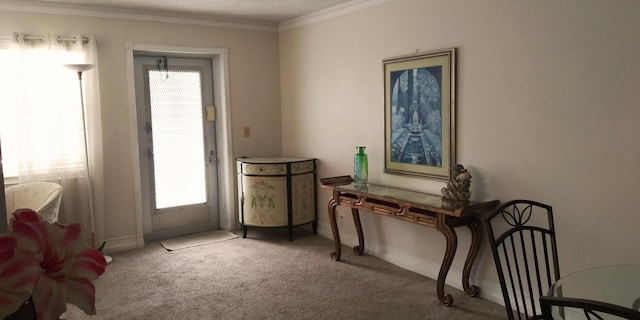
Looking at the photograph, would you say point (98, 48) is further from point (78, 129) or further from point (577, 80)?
point (577, 80)

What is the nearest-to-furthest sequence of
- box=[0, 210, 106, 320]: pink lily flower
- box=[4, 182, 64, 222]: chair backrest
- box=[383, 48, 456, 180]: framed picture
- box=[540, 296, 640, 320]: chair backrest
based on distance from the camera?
box=[0, 210, 106, 320]: pink lily flower
box=[540, 296, 640, 320]: chair backrest
box=[383, 48, 456, 180]: framed picture
box=[4, 182, 64, 222]: chair backrest

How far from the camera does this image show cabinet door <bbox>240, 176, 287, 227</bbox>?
492 centimetres

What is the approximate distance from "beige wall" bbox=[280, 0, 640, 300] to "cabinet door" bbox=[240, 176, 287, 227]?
90 cm

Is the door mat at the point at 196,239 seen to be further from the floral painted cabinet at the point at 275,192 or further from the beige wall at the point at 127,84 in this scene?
the beige wall at the point at 127,84

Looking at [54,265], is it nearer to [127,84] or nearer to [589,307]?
[589,307]

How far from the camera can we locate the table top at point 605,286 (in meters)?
2.00

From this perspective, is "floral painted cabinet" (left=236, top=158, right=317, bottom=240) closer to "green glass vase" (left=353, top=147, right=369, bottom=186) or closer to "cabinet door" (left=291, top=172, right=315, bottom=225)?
"cabinet door" (left=291, top=172, right=315, bottom=225)

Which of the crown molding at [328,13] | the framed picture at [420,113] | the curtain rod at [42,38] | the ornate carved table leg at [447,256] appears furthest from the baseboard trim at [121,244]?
the ornate carved table leg at [447,256]

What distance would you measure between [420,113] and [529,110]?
2.94 ft

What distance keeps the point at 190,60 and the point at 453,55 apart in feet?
9.54

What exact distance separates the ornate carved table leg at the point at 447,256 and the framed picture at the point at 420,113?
1.60ft

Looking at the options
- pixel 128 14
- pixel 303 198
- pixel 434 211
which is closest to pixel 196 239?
pixel 303 198

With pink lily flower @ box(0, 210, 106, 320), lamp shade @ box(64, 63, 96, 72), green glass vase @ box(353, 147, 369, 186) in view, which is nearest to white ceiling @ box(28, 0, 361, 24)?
lamp shade @ box(64, 63, 96, 72)

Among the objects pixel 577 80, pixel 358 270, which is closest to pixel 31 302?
pixel 577 80
